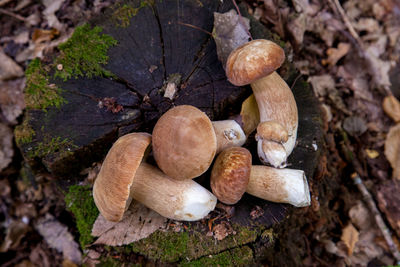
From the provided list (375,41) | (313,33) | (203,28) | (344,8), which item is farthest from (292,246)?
(344,8)

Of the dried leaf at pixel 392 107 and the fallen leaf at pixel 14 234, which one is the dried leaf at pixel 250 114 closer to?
the dried leaf at pixel 392 107

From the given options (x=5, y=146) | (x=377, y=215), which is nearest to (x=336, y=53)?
(x=377, y=215)

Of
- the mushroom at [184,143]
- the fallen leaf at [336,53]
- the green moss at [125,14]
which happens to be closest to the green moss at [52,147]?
the mushroom at [184,143]

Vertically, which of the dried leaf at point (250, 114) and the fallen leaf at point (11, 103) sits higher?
the dried leaf at point (250, 114)

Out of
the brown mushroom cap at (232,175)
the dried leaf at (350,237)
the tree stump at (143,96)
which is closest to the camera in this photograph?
the brown mushroom cap at (232,175)

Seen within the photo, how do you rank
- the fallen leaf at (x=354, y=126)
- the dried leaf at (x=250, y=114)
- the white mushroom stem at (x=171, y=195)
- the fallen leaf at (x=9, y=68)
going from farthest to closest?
the fallen leaf at (x=354, y=126)
the fallen leaf at (x=9, y=68)
the dried leaf at (x=250, y=114)
the white mushroom stem at (x=171, y=195)

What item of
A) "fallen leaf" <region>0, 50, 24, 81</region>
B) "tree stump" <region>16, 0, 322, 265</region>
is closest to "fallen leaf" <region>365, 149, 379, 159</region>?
"tree stump" <region>16, 0, 322, 265</region>

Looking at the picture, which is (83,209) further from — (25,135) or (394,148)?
(394,148)
